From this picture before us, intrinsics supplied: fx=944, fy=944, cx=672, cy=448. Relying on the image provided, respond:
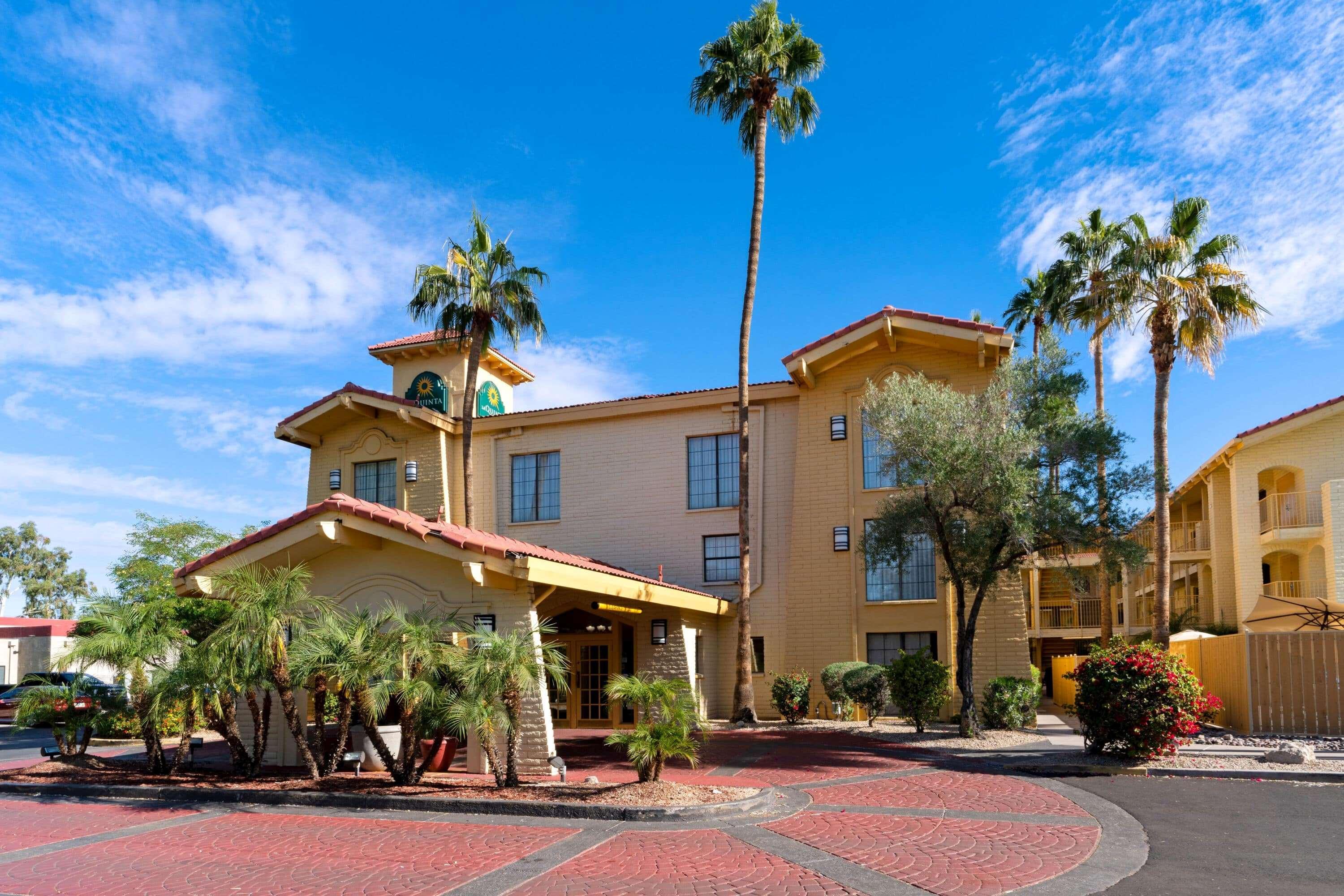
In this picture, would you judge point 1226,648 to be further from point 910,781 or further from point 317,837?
point 317,837

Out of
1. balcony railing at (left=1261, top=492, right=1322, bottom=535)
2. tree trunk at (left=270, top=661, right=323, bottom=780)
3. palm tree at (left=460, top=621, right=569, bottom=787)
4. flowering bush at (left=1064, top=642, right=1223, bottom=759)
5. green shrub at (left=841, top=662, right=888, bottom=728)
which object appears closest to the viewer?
palm tree at (left=460, top=621, right=569, bottom=787)

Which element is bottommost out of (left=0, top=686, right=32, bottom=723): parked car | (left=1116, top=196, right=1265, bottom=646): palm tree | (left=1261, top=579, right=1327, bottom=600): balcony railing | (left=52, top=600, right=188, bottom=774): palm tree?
(left=0, top=686, right=32, bottom=723): parked car

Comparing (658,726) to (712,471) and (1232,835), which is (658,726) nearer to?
(1232,835)

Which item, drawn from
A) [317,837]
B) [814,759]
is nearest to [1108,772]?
[814,759]

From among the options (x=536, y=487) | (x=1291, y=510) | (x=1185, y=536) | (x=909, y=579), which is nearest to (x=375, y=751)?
(x=536, y=487)

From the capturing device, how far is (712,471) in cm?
2466

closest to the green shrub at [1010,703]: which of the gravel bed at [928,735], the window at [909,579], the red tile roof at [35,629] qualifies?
the gravel bed at [928,735]

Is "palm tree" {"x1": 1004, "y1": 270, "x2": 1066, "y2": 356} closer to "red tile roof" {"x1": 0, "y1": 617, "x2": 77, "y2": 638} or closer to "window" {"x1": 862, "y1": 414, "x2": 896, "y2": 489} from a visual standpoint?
"window" {"x1": 862, "y1": 414, "x2": 896, "y2": 489}

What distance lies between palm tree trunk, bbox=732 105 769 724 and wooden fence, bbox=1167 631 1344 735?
10.1 metres

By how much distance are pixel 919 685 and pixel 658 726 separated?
30.8 ft

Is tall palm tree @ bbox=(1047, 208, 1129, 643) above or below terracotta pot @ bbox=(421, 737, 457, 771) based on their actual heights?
above

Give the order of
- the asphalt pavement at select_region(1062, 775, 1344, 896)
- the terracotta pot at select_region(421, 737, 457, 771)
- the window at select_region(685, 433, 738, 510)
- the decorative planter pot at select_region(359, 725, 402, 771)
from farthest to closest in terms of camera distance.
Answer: the window at select_region(685, 433, 738, 510) < the decorative planter pot at select_region(359, 725, 402, 771) < the terracotta pot at select_region(421, 737, 457, 771) < the asphalt pavement at select_region(1062, 775, 1344, 896)

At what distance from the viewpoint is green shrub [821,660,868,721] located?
21.3m

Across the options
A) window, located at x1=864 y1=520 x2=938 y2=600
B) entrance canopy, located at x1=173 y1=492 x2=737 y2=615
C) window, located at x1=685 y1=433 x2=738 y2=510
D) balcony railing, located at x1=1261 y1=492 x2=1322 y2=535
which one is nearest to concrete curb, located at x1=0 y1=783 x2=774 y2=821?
entrance canopy, located at x1=173 y1=492 x2=737 y2=615
